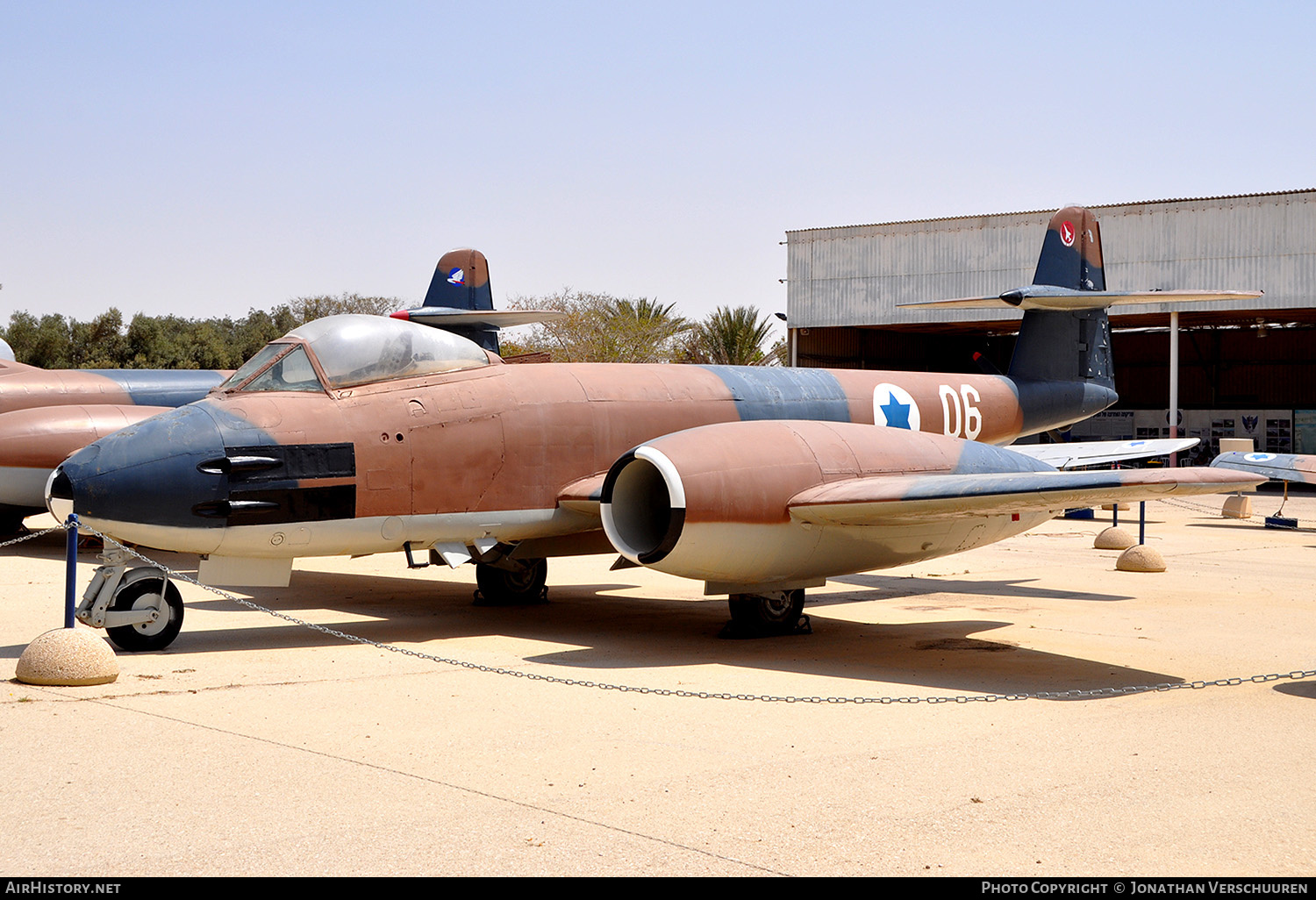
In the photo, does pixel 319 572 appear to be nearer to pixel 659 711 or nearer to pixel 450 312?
pixel 450 312

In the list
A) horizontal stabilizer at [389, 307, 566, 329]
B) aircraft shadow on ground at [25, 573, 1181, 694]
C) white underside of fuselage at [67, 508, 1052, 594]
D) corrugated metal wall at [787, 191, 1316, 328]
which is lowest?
aircraft shadow on ground at [25, 573, 1181, 694]

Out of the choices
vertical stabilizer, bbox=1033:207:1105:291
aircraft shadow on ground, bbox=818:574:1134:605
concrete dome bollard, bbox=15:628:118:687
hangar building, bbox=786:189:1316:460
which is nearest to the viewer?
concrete dome bollard, bbox=15:628:118:687

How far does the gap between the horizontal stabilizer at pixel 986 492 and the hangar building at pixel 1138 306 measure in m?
26.4

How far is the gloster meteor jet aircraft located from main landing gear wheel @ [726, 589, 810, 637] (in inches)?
0.7

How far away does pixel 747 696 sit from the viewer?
7.13 metres

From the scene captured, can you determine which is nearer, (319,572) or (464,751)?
(464,751)

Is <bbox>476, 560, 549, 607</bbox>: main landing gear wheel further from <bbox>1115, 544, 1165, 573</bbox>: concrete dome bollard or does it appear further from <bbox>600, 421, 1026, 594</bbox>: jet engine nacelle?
<bbox>1115, 544, 1165, 573</bbox>: concrete dome bollard

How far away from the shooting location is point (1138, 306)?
3428 centimetres

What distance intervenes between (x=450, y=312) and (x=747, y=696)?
11.7 m

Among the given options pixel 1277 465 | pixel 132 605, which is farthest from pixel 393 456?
pixel 1277 465

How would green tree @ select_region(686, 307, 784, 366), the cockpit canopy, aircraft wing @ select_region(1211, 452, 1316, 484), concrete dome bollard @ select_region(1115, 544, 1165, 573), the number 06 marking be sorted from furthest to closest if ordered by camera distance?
green tree @ select_region(686, 307, 784, 366) → aircraft wing @ select_region(1211, 452, 1316, 484) → concrete dome bollard @ select_region(1115, 544, 1165, 573) → the number 06 marking → the cockpit canopy

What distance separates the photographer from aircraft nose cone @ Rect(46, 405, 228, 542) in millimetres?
8438

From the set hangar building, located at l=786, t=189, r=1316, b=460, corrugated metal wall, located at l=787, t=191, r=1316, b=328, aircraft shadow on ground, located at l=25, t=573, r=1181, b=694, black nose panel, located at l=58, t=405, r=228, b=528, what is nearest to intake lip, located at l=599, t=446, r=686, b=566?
aircraft shadow on ground, located at l=25, t=573, r=1181, b=694
